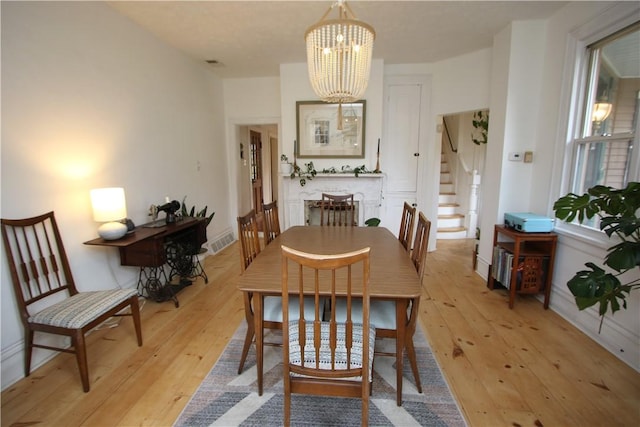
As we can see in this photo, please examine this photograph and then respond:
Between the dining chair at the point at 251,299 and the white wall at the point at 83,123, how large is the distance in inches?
54.1

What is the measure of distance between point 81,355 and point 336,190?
123 inches

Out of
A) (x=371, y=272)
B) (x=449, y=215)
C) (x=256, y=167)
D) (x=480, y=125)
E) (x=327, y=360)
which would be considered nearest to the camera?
(x=327, y=360)

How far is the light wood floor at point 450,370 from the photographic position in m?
1.58

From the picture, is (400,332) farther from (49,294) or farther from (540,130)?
(540,130)

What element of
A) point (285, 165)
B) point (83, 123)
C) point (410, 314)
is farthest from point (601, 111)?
point (83, 123)

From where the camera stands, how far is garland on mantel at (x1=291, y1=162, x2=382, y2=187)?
405 cm

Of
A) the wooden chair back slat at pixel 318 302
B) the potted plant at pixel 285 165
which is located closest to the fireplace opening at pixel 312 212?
the potted plant at pixel 285 165

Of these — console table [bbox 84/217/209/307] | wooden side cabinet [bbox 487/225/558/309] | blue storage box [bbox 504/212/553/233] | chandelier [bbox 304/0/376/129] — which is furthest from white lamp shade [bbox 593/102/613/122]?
console table [bbox 84/217/209/307]

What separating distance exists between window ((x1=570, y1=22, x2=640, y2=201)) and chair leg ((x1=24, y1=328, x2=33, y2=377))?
3933 millimetres

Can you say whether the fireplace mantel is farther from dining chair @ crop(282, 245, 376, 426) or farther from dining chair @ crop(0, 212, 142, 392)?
dining chair @ crop(282, 245, 376, 426)

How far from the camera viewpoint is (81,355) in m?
1.69

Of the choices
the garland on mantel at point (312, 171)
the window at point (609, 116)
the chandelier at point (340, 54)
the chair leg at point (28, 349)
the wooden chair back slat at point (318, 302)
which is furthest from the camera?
the garland on mantel at point (312, 171)

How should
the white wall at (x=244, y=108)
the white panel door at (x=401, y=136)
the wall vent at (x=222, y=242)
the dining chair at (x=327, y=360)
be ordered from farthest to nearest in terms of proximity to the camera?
the white wall at (x=244, y=108), the wall vent at (x=222, y=242), the white panel door at (x=401, y=136), the dining chair at (x=327, y=360)

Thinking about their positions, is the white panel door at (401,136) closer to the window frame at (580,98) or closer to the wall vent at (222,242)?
the window frame at (580,98)
